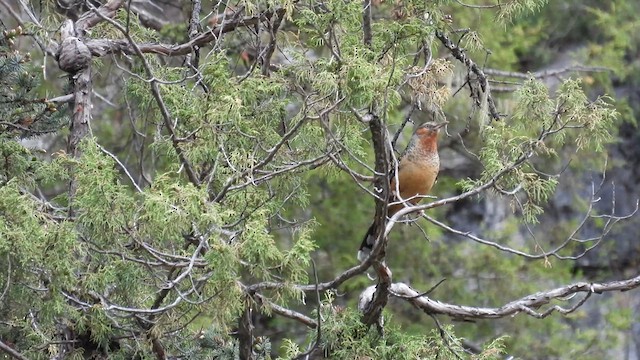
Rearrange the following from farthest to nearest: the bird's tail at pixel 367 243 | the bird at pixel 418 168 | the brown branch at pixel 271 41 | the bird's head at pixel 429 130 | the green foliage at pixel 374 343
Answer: the bird's head at pixel 429 130
the bird at pixel 418 168
the bird's tail at pixel 367 243
the brown branch at pixel 271 41
the green foliage at pixel 374 343

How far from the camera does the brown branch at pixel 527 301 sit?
498 centimetres

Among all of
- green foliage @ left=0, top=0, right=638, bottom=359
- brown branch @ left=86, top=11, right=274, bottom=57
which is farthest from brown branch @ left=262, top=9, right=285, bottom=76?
brown branch @ left=86, top=11, right=274, bottom=57

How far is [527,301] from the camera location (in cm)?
524

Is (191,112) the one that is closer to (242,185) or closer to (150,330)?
(242,185)

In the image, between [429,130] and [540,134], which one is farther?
[429,130]

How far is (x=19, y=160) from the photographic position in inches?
195

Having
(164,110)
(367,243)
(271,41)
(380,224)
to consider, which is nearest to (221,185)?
(164,110)

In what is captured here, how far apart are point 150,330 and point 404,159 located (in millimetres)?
2361

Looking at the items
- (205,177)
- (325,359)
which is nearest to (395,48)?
(205,177)

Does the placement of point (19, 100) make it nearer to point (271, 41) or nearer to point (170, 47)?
point (170, 47)

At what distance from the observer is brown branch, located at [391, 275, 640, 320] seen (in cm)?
498

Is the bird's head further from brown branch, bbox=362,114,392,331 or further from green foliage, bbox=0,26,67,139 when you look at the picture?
green foliage, bbox=0,26,67,139

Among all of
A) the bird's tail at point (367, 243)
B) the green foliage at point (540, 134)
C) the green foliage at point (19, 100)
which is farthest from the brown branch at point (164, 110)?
the bird's tail at point (367, 243)

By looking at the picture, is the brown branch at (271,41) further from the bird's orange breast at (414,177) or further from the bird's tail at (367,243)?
the bird's orange breast at (414,177)
